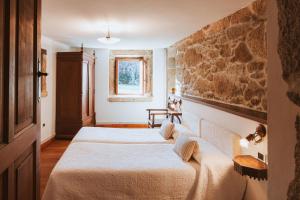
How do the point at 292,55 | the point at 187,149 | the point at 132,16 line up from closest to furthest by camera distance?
1. the point at 292,55
2. the point at 187,149
3. the point at 132,16

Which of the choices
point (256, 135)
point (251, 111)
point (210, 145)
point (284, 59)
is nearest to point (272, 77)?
point (284, 59)

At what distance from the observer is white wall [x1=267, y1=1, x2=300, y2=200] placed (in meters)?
0.72

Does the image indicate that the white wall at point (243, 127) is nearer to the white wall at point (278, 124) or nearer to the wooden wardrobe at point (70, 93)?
the white wall at point (278, 124)

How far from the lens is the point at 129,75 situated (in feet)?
23.6

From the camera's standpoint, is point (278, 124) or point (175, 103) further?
point (175, 103)

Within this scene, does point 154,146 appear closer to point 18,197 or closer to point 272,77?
point 18,197

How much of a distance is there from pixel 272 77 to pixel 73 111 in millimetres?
5305

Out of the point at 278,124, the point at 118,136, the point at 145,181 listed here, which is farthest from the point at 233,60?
the point at 278,124

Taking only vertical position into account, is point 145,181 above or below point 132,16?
below

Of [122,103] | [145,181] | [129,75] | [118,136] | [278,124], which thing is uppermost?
[129,75]

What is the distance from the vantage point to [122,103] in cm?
709

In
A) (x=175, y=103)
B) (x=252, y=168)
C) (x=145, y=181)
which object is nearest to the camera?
(x=252, y=168)

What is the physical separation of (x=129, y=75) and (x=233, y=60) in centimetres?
448

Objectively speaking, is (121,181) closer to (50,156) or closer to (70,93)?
(50,156)
